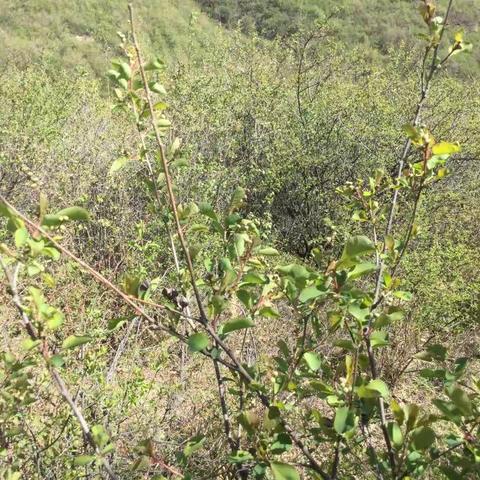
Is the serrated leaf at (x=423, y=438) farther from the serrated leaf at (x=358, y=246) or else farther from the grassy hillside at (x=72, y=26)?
the grassy hillside at (x=72, y=26)

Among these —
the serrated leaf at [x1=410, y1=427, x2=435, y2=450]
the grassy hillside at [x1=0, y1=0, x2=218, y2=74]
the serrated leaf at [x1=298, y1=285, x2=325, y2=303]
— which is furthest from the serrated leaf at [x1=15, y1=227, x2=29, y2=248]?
the grassy hillside at [x1=0, y1=0, x2=218, y2=74]

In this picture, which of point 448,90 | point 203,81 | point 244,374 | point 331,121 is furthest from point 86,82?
point 244,374

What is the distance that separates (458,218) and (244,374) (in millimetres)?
5666

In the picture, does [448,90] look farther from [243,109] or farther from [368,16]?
[368,16]

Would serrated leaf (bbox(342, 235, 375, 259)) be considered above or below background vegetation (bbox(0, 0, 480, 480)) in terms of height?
above

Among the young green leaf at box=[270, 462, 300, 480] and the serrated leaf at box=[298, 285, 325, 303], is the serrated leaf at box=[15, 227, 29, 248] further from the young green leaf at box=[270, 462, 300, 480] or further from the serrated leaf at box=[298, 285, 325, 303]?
the young green leaf at box=[270, 462, 300, 480]

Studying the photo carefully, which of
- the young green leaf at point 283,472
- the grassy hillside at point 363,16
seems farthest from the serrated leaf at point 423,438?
the grassy hillside at point 363,16

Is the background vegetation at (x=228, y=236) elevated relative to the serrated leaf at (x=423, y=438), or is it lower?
lower

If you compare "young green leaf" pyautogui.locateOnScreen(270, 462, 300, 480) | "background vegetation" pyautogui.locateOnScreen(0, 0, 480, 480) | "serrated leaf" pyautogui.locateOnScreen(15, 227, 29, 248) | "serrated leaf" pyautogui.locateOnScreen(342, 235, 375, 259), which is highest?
"serrated leaf" pyautogui.locateOnScreen(342, 235, 375, 259)

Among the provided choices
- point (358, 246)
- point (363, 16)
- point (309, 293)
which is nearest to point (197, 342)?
point (309, 293)

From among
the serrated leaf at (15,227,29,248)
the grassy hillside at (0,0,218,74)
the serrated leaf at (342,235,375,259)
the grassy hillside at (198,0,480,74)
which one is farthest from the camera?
the grassy hillside at (198,0,480,74)

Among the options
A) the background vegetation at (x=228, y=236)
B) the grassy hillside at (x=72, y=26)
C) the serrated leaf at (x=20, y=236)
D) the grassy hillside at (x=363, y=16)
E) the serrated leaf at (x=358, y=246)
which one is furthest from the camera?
the grassy hillside at (x=363, y=16)

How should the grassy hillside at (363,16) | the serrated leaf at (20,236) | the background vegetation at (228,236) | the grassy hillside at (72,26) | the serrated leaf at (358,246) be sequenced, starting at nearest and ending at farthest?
the serrated leaf at (20,236), the serrated leaf at (358,246), the background vegetation at (228,236), the grassy hillside at (72,26), the grassy hillside at (363,16)

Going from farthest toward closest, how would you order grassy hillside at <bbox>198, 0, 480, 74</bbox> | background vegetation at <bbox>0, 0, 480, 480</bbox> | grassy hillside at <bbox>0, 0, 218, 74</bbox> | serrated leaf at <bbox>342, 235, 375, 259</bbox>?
1. grassy hillside at <bbox>198, 0, 480, 74</bbox>
2. grassy hillside at <bbox>0, 0, 218, 74</bbox>
3. background vegetation at <bbox>0, 0, 480, 480</bbox>
4. serrated leaf at <bbox>342, 235, 375, 259</bbox>
